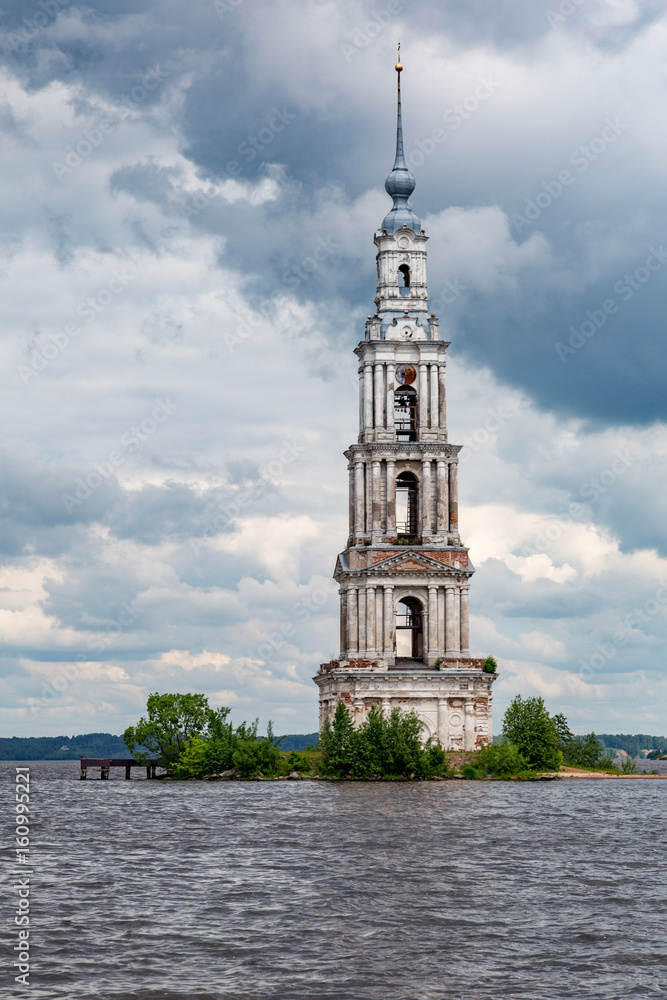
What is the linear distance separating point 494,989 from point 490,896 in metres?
13.2

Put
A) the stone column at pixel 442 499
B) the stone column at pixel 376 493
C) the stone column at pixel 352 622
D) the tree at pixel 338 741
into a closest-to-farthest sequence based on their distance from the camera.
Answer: the tree at pixel 338 741 < the stone column at pixel 352 622 < the stone column at pixel 376 493 < the stone column at pixel 442 499

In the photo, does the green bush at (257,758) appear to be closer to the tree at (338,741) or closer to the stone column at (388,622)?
the tree at (338,741)

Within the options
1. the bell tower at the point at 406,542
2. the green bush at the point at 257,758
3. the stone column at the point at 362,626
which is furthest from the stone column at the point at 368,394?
the green bush at the point at 257,758

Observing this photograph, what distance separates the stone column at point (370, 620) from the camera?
11581cm

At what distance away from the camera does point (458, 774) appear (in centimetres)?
10956

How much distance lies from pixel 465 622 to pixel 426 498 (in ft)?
40.7

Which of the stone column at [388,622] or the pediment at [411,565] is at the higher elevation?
the pediment at [411,565]

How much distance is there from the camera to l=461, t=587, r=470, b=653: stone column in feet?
385

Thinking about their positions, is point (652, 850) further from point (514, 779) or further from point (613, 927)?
point (514, 779)

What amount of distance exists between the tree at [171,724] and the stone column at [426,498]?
27.5 meters

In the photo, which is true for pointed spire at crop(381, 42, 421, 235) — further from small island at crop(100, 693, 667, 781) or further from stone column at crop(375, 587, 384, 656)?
small island at crop(100, 693, 667, 781)

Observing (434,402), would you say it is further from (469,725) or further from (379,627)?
(469,725)

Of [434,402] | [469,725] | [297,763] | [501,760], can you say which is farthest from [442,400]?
[297,763]

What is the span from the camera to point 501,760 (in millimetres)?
110625
